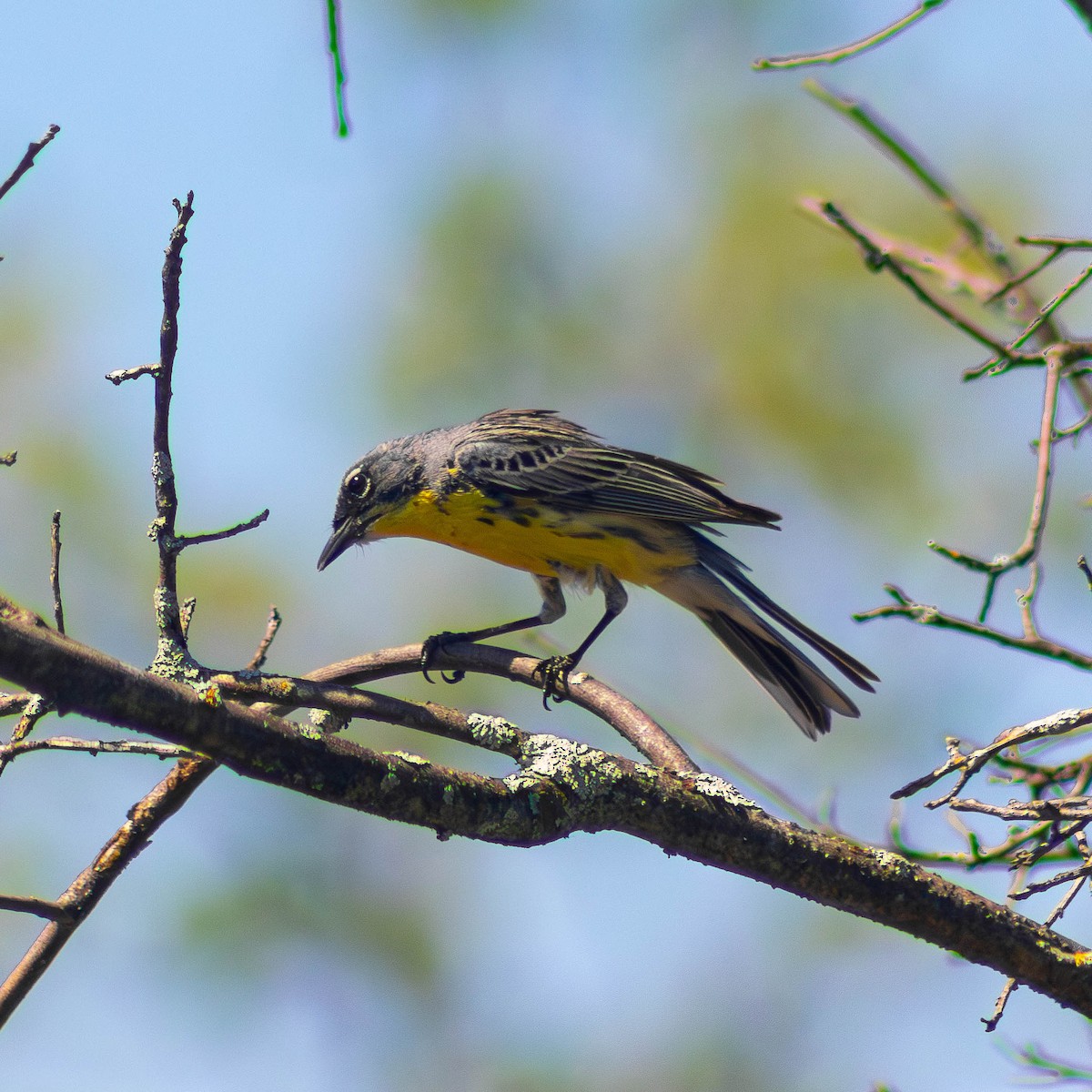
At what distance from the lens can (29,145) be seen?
2938 mm

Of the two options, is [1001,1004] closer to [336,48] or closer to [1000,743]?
[1000,743]

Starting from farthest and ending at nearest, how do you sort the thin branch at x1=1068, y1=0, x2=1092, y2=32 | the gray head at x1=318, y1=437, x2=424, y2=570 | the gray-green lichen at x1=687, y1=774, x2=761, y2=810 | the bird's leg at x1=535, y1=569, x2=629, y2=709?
the gray head at x1=318, y1=437, x2=424, y2=570
the bird's leg at x1=535, y1=569, x2=629, y2=709
the gray-green lichen at x1=687, y1=774, x2=761, y2=810
the thin branch at x1=1068, y1=0, x2=1092, y2=32

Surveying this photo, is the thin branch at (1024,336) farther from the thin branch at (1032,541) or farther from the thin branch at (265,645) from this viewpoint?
the thin branch at (265,645)

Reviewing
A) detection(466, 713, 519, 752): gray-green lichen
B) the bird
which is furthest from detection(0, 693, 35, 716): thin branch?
the bird

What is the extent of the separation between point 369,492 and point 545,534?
1073 millimetres

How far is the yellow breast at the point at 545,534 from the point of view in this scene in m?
7.00

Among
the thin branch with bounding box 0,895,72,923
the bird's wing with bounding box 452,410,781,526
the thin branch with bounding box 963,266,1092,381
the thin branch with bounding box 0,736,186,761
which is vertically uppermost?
the bird's wing with bounding box 452,410,781,526

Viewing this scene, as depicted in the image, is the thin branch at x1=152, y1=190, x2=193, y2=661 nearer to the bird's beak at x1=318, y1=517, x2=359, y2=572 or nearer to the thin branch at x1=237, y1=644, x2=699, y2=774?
the thin branch at x1=237, y1=644, x2=699, y2=774

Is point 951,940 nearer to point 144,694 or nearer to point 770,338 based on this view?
point 144,694

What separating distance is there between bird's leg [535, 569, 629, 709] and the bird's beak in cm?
141

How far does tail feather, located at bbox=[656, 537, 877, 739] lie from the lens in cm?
654

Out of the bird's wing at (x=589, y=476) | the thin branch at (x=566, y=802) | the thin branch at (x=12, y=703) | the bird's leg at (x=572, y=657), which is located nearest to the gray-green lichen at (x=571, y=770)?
the thin branch at (x=566, y=802)

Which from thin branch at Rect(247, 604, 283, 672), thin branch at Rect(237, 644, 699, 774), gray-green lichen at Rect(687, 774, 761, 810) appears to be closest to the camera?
gray-green lichen at Rect(687, 774, 761, 810)

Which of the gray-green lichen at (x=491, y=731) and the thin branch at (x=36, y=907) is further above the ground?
the gray-green lichen at (x=491, y=731)
